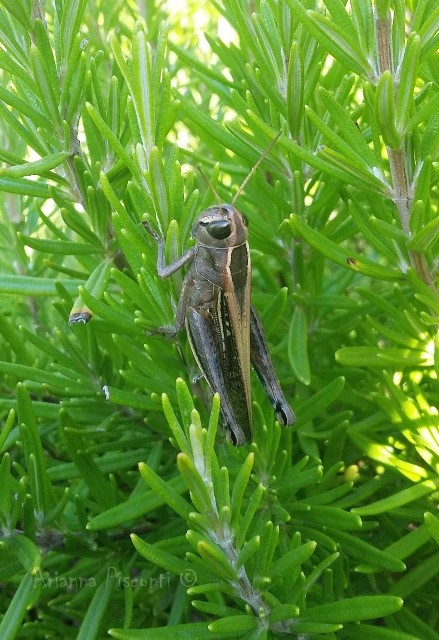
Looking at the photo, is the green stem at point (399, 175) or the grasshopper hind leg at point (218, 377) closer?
the green stem at point (399, 175)

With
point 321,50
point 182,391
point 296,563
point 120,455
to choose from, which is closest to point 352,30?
point 321,50

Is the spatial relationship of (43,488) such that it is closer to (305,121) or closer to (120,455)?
(120,455)

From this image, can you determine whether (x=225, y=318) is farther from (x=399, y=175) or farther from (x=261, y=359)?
(x=399, y=175)

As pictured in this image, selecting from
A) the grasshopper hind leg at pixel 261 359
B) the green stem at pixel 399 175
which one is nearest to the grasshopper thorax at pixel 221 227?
the grasshopper hind leg at pixel 261 359

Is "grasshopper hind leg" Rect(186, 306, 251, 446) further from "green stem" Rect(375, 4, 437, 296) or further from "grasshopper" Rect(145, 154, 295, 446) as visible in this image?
"green stem" Rect(375, 4, 437, 296)

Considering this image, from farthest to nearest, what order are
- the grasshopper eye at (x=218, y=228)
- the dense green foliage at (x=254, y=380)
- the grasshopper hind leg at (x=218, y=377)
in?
1. the grasshopper eye at (x=218, y=228)
2. the grasshopper hind leg at (x=218, y=377)
3. the dense green foliage at (x=254, y=380)

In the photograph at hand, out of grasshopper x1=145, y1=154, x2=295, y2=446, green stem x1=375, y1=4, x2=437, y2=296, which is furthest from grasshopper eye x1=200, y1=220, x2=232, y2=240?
green stem x1=375, y1=4, x2=437, y2=296

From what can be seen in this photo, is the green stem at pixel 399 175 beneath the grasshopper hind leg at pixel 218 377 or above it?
above

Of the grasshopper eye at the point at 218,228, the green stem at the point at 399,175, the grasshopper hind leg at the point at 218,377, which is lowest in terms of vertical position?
the grasshopper hind leg at the point at 218,377

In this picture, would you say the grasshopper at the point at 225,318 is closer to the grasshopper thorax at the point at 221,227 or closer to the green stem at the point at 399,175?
the grasshopper thorax at the point at 221,227
